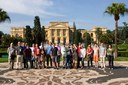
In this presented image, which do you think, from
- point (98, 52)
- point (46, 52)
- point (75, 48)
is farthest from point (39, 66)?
point (98, 52)

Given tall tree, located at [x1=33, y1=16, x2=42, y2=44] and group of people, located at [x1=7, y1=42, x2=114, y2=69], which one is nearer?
group of people, located at [x1=7, y1=42, x2=114, y2=69]

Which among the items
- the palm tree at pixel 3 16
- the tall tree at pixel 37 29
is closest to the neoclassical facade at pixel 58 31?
the tall tree at pixel 37 29

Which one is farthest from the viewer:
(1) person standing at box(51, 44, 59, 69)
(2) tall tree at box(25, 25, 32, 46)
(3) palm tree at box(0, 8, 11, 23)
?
(2) tall tree at box(25, 25, 32, 46)

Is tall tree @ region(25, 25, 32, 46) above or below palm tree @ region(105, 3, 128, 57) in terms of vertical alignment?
below

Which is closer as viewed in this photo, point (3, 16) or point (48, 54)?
point (48, 54)

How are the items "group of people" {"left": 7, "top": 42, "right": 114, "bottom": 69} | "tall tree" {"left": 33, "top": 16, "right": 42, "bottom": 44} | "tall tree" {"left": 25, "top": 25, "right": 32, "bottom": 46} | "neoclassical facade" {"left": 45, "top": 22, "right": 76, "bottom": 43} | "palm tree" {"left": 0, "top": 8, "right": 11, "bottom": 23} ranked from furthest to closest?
"neoclassical facade" {"left": 45, "top": 22, "right": 76, "bottom": 43} < "tall tree" {"left": 33, "top": 16, "right": 42, "bottom": 44} < "tall tree" {"left": 25, "top": 25, "right": 32, "bottom": 46} < "palm tree" {"left": 0, "top": 8, "right": 11, "bottom": 23} < "group of people" {"left": 7, "top": 42, "right": 114, "bottom": 69}

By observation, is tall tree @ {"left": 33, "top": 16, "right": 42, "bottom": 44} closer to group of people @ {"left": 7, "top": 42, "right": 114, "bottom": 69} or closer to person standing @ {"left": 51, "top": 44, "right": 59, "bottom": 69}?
group of people @ {"left": 7, "top": 42, "right": 114, "bottom": 69}

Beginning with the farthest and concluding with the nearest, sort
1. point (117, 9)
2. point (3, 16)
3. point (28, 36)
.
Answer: point (28, 36) < point (3, 16) < point (117, 9)

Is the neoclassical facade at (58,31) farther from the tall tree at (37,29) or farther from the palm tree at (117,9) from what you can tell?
the palm tree at (117,9)

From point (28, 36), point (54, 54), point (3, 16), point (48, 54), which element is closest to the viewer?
point (54, 54)

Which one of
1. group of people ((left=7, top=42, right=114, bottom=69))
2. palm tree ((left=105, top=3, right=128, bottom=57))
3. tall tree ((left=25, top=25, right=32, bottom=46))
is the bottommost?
group of people ((left=7, top=42, right=114, bottom=69))

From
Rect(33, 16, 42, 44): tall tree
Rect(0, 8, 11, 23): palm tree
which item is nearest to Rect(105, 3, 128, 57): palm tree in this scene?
Rect(0, 8, 11, 23): palm tree

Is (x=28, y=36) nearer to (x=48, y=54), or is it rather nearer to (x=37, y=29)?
(x=37, y=29)

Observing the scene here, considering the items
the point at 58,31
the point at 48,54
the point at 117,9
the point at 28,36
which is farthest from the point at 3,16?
the point at 58,31
